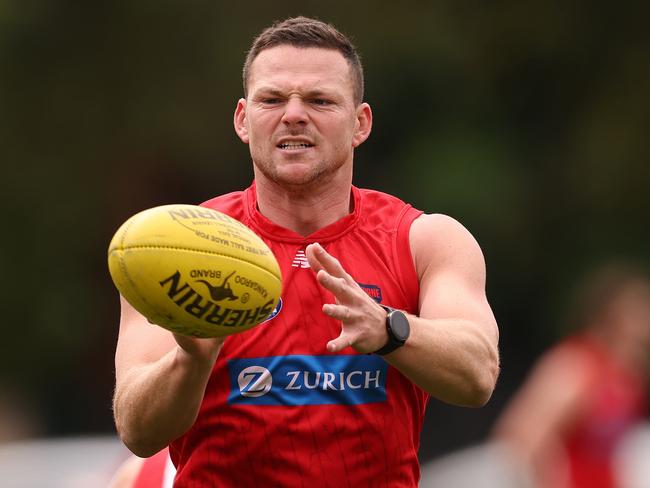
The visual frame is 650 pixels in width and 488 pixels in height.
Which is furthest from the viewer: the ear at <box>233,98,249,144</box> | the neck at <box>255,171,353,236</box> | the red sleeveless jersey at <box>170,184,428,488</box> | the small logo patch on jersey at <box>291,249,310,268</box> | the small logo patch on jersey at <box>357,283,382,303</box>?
the ear at <box>233,98,249,144</box>

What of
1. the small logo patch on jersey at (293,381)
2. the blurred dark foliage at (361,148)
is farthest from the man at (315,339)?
the blurred dark foliage at (361,148)

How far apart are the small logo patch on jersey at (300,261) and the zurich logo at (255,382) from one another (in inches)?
18.2

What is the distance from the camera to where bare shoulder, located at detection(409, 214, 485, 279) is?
230 inches

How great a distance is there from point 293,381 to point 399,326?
0.64 meters

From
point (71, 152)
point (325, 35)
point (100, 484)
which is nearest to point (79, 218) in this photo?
point (71, 152)

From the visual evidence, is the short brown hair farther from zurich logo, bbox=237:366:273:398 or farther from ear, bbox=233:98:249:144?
zurich logo, bbox=237:366:273:398

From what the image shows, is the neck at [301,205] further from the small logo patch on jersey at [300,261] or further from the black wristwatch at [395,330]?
the black wristwatch at [395,330]

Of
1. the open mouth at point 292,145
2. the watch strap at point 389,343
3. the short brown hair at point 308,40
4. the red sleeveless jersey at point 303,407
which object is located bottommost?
the red sleeveless jersey at point 303,407

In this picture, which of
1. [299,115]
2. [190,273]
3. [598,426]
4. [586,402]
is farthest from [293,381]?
[598,426]

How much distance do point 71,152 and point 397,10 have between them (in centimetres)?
390

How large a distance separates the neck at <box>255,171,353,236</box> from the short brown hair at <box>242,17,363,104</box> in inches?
16.3

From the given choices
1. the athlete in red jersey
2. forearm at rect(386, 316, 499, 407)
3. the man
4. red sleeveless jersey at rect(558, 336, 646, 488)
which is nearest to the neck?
the man

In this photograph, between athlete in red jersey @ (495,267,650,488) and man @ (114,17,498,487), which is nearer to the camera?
man @ (114,17,498,487)

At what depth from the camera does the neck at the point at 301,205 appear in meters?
6.02
